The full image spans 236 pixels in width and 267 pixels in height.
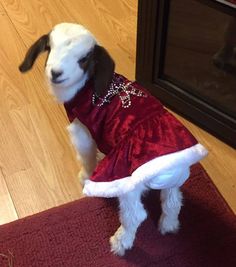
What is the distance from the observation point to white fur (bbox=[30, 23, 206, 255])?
0.93m

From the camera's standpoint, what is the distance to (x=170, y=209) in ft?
3.69

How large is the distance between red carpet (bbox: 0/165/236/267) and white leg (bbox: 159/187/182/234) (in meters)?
0.03

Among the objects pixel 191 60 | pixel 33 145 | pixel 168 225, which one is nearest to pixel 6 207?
pixel 33 145

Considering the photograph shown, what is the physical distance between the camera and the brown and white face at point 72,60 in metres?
0.97

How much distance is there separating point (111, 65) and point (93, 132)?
16 centimetres

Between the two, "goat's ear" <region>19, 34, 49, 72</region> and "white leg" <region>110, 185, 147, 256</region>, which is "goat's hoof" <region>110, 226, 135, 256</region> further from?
"goat's ear" <region>19, 34, 49, 72</region>

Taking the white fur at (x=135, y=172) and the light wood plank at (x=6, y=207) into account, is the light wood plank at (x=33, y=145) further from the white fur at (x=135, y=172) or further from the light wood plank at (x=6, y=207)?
the white fur at (x=135, y=172)

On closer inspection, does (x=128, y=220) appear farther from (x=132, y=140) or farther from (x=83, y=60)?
(x=83, y=60)

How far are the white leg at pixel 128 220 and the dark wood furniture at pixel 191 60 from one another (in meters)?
0.49

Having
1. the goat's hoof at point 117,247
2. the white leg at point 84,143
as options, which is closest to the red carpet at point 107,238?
the goat's hoof at point 117,247

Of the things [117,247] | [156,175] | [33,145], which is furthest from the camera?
[33,145]

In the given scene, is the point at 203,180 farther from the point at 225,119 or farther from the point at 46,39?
the point at 46,39

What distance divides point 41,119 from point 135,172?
65cm

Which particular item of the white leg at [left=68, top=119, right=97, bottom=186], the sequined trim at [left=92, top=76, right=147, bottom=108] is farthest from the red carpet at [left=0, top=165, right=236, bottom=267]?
the sequined trim at [left=92, top=76, right=147, bottom=108]
